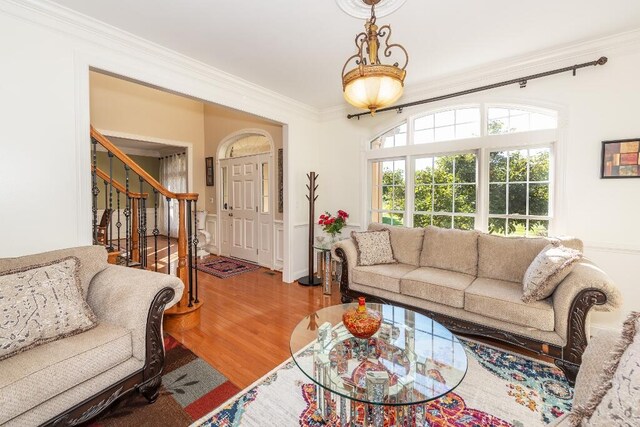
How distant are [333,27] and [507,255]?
259 centimetres

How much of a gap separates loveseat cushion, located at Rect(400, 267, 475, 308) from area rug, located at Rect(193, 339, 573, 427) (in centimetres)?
54

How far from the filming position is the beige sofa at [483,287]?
6.67 ft

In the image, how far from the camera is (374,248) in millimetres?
3340

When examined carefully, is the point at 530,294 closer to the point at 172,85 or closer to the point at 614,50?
the point at 614,50

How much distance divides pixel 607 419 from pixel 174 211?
853 cm

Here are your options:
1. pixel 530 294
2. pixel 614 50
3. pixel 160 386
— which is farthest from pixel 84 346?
pixel 614 50

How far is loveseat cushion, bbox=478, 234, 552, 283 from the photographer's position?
105 inches

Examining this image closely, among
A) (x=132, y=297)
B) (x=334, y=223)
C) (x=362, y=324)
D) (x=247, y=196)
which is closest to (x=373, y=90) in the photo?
(x=362, y=324)

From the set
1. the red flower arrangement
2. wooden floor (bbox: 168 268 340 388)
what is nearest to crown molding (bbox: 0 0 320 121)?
the red flower arrangement

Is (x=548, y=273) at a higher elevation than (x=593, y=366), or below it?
higher

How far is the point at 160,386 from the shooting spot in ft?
6.39

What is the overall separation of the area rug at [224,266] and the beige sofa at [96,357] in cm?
258

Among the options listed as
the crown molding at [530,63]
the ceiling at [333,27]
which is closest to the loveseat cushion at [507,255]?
the crown molding at [530,63]

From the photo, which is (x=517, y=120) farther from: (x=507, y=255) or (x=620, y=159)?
(x=507, y=255)
